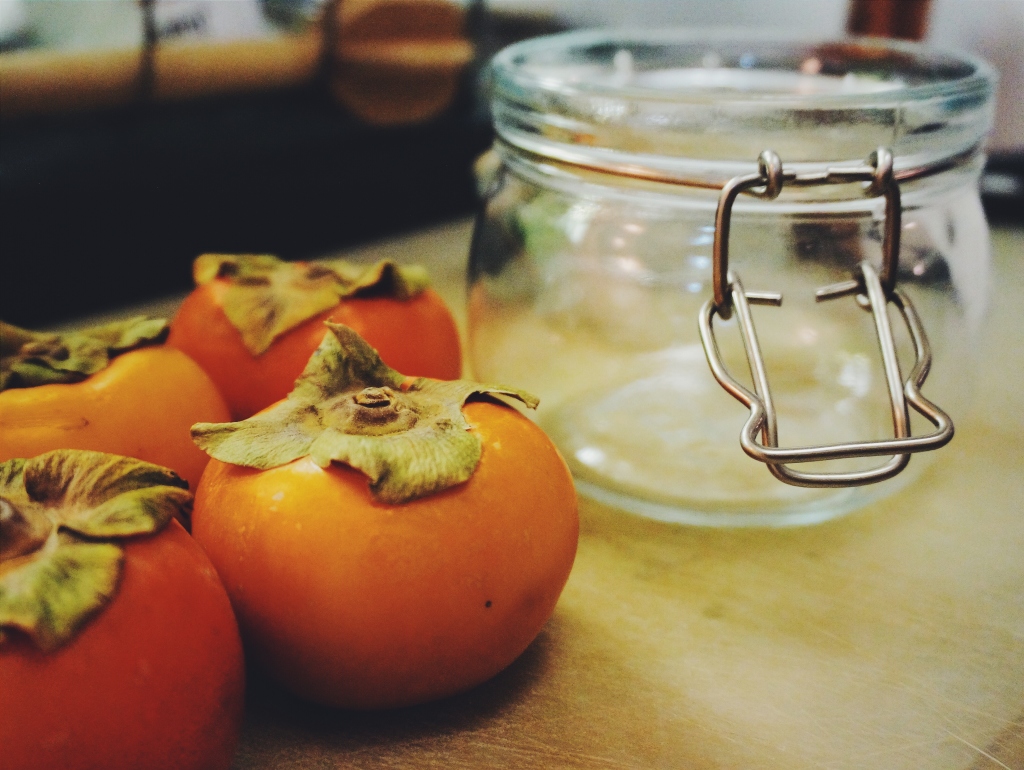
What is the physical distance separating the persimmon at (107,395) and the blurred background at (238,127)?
14.1 inches

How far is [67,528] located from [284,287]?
21 cm

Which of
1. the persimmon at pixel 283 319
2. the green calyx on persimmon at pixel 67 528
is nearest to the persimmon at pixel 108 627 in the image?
the green calyx on persimmon at pixel 67 528

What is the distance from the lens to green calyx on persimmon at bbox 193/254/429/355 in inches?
17.8

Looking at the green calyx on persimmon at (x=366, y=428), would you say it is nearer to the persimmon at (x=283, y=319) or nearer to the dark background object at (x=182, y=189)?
the persimmon at (x=283, y=319)

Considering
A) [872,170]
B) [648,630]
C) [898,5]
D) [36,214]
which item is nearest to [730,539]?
[648,630]

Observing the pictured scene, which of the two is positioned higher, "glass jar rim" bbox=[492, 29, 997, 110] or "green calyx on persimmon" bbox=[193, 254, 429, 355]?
"glass jar rim" bbox=[492, 29, 997, 110]

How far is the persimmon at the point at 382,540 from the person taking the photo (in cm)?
31

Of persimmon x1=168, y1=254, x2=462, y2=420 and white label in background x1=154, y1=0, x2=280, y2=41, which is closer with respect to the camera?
persimmon x1=168, y1=254, x2=462, y2=420

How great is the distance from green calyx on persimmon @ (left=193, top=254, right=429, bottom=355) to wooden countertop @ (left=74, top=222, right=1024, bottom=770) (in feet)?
0.54

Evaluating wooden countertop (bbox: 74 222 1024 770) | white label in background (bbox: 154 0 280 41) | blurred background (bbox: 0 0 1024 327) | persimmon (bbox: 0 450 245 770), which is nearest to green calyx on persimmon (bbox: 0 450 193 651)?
persimmon (bbox: 0 450 245 770)

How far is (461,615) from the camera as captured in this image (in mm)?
318

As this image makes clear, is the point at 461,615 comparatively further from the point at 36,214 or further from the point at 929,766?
the point at 36,214

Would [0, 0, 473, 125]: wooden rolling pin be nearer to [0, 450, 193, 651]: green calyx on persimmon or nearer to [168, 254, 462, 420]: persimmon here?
[168, 254, 462, 420]: persimmon

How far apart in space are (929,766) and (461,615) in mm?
184
